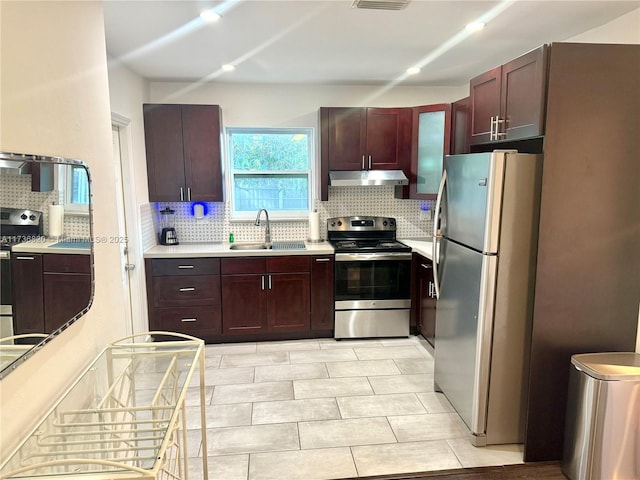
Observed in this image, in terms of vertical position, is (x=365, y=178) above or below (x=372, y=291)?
above

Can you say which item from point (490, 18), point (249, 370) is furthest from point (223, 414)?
point (490, 18)

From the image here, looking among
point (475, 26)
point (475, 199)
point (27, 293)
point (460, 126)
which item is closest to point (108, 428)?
point (27, 293)

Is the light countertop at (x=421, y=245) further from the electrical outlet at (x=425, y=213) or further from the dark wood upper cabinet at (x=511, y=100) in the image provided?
the dark wood upper cabinet at (x=511, y=100)

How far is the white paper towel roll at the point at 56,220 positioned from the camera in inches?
54.8

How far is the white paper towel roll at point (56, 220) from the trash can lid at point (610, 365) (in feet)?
7.89

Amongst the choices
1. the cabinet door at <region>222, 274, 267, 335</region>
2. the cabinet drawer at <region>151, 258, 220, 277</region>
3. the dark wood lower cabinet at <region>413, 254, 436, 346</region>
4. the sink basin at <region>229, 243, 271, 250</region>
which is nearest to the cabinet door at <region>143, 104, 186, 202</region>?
the cabinet drawer at <region>151, 258, 220, 277</region>

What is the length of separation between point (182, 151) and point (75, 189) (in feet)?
8.36

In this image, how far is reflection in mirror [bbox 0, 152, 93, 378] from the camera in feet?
3.78

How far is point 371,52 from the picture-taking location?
3.20m

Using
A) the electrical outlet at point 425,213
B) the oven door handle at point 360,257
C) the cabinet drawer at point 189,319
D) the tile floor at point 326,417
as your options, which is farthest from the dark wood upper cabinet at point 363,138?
the tile floor at point 326,417

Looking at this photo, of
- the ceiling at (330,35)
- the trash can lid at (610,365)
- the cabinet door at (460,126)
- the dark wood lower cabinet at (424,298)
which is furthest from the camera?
the dark wood lower cabinet at (424,298)

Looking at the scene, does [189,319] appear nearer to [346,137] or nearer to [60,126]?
[346,137]

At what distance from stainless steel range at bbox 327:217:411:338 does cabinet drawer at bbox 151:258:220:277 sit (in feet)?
3.80

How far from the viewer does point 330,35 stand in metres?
2.81
